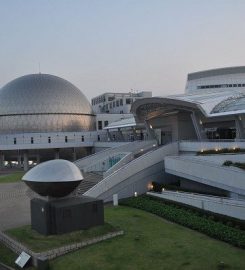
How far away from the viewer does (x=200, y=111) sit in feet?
116

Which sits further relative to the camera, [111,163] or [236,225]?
[111,163]

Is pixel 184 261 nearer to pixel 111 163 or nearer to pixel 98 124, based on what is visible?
pixel 111 163

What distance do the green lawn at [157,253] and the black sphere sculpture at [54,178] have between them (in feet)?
11.2

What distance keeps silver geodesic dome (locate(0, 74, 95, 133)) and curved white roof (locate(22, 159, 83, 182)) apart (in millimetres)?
39003

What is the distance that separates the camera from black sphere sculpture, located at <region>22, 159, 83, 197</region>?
19641mm

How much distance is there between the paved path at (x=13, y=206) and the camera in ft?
78.1

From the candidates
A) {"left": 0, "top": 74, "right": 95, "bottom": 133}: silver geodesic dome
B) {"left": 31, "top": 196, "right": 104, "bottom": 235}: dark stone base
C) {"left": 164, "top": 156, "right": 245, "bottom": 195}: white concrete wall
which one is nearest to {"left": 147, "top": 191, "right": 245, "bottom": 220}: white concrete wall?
{"left": 164, "top": 156, "right": 245, "bottom": 195}: white concrete wall

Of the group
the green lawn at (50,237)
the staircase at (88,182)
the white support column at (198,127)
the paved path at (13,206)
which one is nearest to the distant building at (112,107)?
the white support column at (198,127)

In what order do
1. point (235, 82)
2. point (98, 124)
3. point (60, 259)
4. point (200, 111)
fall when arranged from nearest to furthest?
point (60, 259), point (200, 111), point (235, 82), point (98, 124)

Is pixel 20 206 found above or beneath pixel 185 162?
beneath

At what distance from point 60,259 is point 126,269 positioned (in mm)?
3302

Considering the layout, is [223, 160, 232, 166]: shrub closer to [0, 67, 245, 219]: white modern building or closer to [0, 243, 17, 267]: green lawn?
[0, 67, 245, 219]: white modern building

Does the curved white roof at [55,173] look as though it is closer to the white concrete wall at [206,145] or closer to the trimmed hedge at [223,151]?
the trimmed hedge at [223,151]

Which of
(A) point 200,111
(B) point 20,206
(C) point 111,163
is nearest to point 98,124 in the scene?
(C) point 111,163
